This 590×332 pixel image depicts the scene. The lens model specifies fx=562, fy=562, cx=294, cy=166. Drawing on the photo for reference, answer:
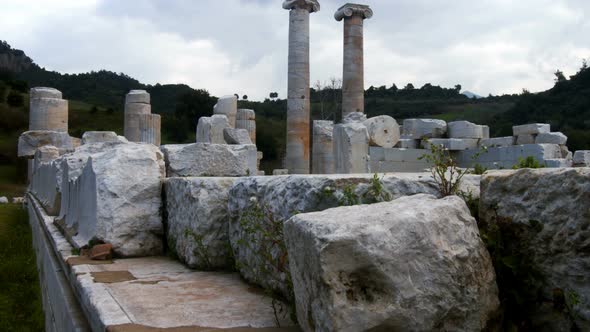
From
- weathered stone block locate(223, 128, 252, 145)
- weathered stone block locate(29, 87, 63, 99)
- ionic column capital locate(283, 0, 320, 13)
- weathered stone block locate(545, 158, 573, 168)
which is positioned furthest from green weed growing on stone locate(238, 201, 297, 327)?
weathered stone block locate(29, 87, 63, 99)

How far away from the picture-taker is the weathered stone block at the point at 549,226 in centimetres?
204

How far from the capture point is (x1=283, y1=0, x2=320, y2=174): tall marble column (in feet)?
65.9

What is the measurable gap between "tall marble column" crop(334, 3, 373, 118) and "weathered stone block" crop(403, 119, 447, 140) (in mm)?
3398

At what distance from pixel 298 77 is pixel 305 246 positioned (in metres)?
18.4

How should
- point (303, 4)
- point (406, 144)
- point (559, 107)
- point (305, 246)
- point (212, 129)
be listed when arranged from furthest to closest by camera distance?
A: point (559, 107) → point (303, 4) → point (212, 129) → point (406, 144) → point (305, 246)

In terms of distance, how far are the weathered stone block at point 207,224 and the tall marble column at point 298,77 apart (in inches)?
626

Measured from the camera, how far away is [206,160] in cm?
579

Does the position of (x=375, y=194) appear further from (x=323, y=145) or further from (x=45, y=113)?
(x=45, y=113)

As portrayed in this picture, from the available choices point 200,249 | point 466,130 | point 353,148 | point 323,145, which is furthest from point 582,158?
point 200,249

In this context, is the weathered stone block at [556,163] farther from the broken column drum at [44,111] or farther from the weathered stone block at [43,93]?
the weathered stone block at [43,93]

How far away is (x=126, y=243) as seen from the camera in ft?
15.1

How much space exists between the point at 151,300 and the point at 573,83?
45.5 meters

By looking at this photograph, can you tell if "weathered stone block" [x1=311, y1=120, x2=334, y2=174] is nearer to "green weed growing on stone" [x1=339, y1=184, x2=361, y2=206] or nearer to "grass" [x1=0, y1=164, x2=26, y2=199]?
"grass" [x1=0, y1=164, x2=26, y2=199]

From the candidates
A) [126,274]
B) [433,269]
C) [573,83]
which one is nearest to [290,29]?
[126,274]
